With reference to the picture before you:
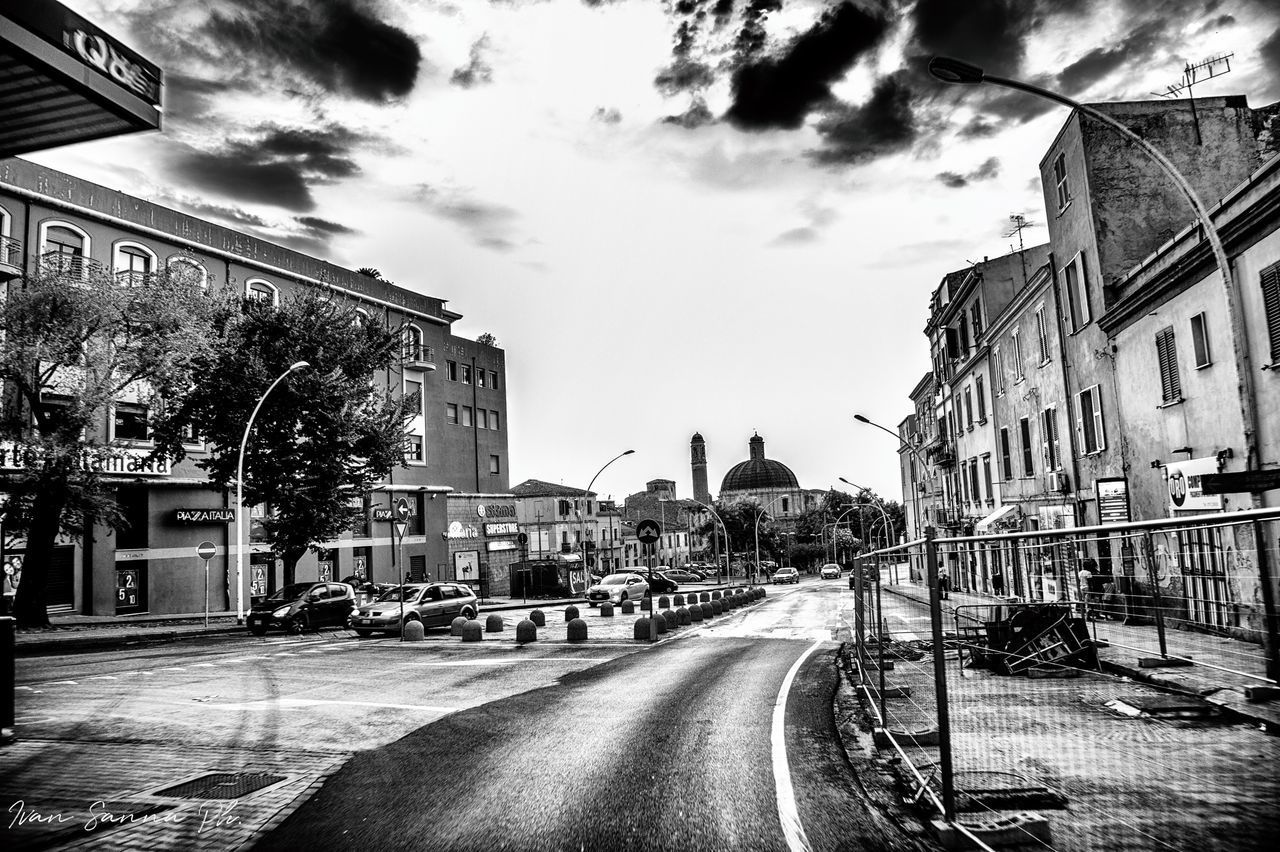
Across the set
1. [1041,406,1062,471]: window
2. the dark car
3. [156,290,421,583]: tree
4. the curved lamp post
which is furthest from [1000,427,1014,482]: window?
the dark car

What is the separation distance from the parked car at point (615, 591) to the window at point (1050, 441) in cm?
1851

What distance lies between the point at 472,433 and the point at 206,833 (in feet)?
159

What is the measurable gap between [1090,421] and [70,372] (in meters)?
30.6

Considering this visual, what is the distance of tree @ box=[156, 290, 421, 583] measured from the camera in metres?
29.3

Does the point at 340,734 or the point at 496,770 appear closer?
the point at 496,770

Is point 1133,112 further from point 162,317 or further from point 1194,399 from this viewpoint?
point 162,317

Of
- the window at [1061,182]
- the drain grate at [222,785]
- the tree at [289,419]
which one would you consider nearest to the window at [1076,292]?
the window at [1061,182]

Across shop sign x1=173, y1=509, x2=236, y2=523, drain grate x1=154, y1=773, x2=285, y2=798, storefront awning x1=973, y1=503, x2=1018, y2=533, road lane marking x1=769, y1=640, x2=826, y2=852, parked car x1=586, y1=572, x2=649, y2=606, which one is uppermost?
shop sign x1=173, y1=509, x2=236, y2=523

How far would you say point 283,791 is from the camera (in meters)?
6.83

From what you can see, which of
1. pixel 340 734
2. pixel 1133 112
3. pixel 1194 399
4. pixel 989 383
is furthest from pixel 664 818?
pixel 989 383

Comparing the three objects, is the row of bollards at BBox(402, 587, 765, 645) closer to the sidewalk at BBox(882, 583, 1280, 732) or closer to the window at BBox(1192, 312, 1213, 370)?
the window at BBox(1192, 312, 1213, 370)

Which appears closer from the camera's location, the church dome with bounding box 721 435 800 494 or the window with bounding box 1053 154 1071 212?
the window with bounding box 1053 154 1071 212

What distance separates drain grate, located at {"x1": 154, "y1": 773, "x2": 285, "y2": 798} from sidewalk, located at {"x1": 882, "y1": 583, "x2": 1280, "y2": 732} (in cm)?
607

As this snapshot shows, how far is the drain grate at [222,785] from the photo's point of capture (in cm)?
668
